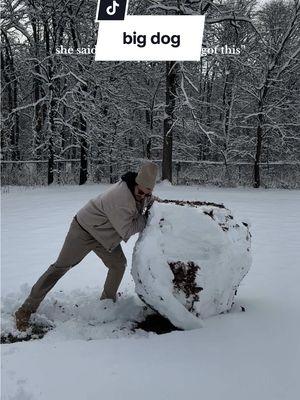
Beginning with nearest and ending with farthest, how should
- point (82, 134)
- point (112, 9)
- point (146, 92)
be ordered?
point (112, 9)
point (82, 134)
point (146, 92)

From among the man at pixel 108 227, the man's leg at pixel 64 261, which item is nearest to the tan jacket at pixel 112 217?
the man at pixel 108 227

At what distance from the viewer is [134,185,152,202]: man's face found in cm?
393

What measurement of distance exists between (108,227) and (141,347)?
1108 millimetres

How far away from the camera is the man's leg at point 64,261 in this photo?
4.06m

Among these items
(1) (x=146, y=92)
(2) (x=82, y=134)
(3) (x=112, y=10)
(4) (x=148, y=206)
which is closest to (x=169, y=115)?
(2) (x=82, y=134)

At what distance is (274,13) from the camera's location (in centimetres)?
2142

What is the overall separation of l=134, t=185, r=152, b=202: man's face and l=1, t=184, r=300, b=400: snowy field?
109cm

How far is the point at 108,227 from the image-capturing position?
3988 millimetres

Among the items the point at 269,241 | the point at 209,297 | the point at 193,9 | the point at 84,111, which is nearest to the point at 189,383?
the point at 209,297

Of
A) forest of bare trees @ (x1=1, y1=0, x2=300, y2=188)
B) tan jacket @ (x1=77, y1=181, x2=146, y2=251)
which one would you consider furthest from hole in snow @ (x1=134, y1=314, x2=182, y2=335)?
forest of bare trees @ (x1=1, y1=0, x2=300, y2=188)

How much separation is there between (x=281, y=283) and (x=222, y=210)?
1.46m

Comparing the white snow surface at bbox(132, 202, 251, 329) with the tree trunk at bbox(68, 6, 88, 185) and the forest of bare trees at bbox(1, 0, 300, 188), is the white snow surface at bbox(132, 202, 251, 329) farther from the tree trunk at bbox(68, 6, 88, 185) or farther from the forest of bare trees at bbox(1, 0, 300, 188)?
the tree trunk at bbox(68, 6, 88, 185)

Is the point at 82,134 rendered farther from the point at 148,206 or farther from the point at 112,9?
the point at 148,206

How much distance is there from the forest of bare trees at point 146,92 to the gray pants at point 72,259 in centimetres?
1037
